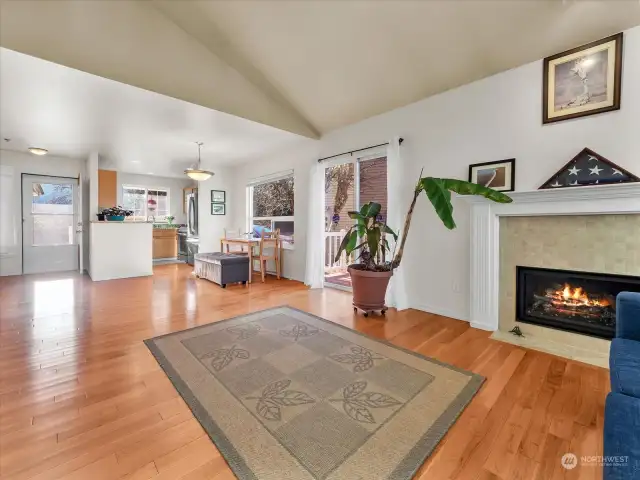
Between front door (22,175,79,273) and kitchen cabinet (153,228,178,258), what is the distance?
1.66 meters

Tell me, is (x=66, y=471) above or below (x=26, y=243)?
below

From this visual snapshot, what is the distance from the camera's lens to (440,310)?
3328 mm

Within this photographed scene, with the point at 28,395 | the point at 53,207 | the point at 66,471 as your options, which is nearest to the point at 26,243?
the point at 53,207

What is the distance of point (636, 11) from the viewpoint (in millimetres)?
2074

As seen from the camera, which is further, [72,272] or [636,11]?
[72,272]

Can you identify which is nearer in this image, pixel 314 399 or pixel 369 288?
pixel 314 399

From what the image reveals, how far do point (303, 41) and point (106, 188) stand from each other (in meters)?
5.09

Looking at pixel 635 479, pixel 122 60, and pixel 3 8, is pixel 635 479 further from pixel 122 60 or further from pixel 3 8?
pixel 3 8

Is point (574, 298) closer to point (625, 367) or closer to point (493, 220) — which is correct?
point (493, 220)

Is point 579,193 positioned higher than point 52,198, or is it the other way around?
point 52,198

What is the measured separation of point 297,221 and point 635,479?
15.7 feet

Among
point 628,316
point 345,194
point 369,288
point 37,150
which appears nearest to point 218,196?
point 37,150

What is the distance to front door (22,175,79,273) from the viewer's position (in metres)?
5.78

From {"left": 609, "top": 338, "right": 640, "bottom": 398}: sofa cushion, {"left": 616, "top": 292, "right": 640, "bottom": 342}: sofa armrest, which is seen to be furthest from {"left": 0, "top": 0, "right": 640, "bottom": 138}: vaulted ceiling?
{"left": 609, "top": 338, "right": 640, "bottom": 398}: sofa cushion
